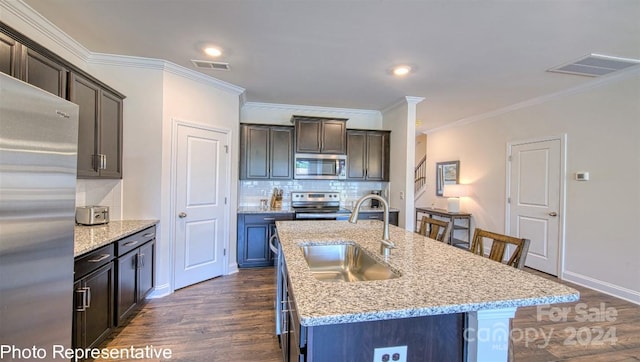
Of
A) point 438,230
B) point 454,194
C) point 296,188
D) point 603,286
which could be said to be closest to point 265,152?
point 296,188

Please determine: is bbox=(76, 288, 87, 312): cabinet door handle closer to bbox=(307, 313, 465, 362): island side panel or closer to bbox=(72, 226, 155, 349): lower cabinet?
bbox=(72, 226, 155, 349): lower cabinet

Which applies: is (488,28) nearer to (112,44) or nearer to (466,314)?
(466,314)

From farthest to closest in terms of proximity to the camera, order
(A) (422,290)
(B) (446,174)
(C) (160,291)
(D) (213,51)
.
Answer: (B) (446,174)
(C) (160,291)
(D) (213,51)
(A) (422,290)

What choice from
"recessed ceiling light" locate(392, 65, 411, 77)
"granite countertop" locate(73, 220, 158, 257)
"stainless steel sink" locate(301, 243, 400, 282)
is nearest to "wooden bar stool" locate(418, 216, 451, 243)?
"stainless steel sink" locate(301, 243, 400, 282)

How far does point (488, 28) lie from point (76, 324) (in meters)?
3.55

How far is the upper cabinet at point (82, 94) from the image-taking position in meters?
1.70

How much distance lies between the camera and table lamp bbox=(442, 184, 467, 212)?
17.4 feet

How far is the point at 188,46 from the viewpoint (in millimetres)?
2627

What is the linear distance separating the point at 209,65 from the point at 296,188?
2.32 m

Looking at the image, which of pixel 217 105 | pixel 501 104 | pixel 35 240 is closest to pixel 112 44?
pixel 217 105

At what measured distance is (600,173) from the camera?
3.30 metres

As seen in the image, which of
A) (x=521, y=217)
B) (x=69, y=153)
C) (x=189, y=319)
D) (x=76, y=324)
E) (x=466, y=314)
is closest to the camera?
(x=466, y=314)

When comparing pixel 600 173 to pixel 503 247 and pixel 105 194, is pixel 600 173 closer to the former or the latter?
pixel 503 247

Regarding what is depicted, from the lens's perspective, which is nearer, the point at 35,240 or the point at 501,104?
the point at 35,240
